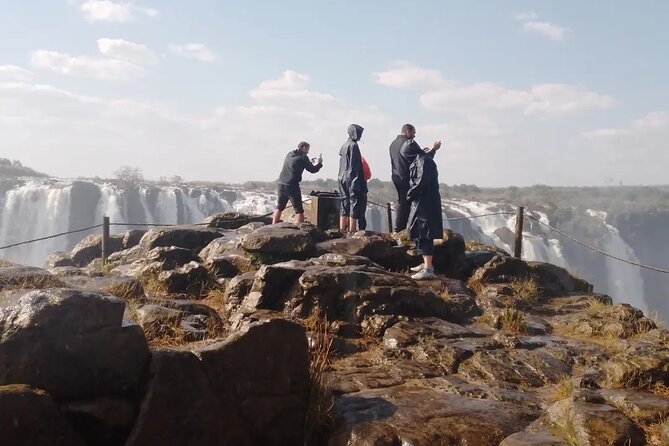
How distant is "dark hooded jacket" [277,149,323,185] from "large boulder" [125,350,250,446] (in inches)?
308

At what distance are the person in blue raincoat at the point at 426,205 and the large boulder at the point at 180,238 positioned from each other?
178 inches

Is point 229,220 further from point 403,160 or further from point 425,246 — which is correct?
point 425,246

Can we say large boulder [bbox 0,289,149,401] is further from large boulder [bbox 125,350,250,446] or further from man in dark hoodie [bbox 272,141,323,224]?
man in dark hoodie [bbox 272,141,323,224]

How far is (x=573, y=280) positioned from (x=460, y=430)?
739cm

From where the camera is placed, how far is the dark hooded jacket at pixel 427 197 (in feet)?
29.7

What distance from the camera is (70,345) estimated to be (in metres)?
3.62

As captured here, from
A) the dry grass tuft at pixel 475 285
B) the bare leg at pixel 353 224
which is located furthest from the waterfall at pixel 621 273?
the dry grass tuft at pixel 475 285

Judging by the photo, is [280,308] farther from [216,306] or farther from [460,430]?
[460,430]

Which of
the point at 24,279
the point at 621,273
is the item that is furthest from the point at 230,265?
the point at 621,273

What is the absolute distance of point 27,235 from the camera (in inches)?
1223

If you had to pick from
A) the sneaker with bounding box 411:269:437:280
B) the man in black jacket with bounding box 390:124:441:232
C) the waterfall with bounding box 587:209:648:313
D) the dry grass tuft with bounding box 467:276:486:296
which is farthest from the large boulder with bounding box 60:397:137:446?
the waterfall with bounding box 587:209:648:313

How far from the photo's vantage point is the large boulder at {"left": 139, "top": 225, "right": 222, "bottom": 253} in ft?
38.1

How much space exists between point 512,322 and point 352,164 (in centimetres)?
455

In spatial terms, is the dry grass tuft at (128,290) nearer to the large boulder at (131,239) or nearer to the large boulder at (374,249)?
the large boulder at (374,249)
